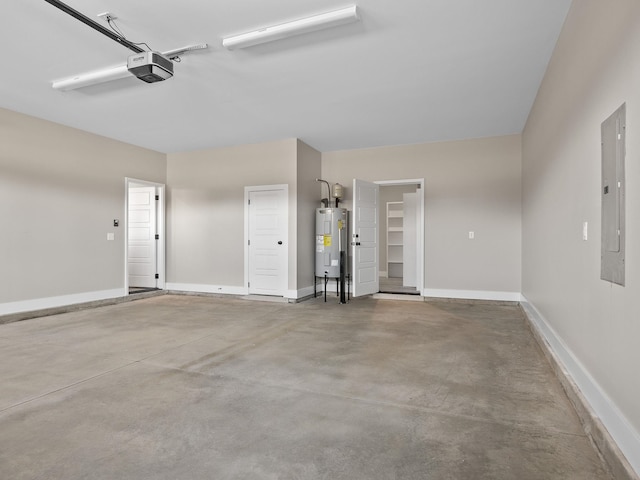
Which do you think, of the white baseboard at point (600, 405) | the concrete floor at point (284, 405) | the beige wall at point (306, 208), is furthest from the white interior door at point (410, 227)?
the white baseboard at point (600, 405)

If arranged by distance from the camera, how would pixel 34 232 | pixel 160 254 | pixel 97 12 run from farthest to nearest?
pixel 160 254, pixel 34 232, pixel 97 12

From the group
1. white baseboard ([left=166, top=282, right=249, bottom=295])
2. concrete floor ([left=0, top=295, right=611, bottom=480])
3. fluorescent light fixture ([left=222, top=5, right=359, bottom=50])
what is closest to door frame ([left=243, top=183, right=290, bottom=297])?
white baseboard ([left=166, top=282, right=249, bottom=295])

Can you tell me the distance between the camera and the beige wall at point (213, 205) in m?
6.80

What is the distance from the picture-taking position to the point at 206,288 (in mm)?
7281

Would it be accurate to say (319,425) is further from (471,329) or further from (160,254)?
(160,254)

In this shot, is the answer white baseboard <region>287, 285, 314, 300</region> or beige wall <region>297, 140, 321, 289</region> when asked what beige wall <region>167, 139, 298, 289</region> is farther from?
white baseboard <region>287, 285, 314, 300</region>

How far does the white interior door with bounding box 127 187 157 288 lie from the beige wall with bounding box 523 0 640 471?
6.83 m

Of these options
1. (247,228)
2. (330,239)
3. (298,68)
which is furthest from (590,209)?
(247,228)

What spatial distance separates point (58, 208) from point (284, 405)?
5248 millimetres

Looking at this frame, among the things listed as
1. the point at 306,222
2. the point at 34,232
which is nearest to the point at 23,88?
the point at 34,232

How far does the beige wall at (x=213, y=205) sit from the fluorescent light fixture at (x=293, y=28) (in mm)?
3275

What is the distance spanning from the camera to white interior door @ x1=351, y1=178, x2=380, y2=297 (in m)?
6.22

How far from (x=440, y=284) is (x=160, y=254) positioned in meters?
5.58

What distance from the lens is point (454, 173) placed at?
6.54 m
